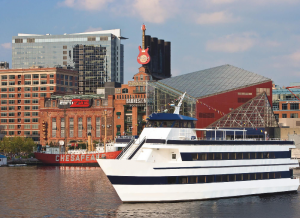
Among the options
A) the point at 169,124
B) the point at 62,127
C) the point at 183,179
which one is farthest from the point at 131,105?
the point at 183,179

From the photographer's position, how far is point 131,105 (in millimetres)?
153375

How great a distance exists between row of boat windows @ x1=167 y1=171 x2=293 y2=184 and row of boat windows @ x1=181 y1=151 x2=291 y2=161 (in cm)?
180

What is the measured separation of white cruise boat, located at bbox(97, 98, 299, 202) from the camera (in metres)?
47.1

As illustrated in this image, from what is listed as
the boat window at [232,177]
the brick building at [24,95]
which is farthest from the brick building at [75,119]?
the boat window at [232,177]

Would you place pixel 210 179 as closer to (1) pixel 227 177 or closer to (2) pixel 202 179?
(2) pixel 202 179

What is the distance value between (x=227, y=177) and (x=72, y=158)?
68613mm

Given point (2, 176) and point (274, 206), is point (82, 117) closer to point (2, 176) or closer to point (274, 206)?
point (2, 176)

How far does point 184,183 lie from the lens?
160ft

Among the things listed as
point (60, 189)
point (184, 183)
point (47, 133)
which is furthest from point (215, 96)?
point (184, 183)

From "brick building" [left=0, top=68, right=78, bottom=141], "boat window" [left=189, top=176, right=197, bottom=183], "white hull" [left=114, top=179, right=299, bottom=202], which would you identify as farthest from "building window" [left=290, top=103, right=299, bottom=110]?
"boat window" [left=189, top=176, right=197, bottom=183]

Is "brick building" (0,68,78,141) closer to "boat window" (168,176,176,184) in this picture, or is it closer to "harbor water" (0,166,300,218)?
"harbor water" (0,166,300,218)

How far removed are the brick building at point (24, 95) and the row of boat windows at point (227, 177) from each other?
127086 mm

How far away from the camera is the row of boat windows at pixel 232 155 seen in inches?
1954

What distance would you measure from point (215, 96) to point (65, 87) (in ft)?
238
